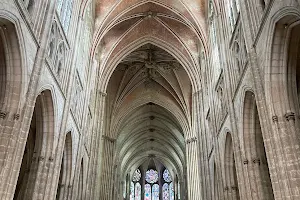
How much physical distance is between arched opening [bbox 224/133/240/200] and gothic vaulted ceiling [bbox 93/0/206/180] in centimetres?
852

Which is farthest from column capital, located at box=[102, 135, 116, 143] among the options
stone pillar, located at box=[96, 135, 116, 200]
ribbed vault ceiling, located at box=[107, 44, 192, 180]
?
ribbed vault ceiling, located at box=[107, 44, 192, 180]

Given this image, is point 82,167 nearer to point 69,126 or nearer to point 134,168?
point 69,126

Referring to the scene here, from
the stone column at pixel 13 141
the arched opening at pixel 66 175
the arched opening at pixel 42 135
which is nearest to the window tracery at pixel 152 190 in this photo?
the arched opening at pixel 66 175

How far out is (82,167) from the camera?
2045cm

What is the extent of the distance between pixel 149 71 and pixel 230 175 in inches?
701

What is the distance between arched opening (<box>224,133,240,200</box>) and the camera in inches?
665

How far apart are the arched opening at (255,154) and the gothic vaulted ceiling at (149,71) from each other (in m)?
10.5

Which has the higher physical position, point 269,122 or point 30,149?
point 30,149

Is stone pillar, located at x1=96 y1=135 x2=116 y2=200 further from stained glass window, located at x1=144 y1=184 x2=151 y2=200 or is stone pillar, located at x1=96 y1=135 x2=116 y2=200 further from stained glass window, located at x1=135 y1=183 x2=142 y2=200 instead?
stained glass window, located at x1=144 y1=184 x2=151 y2=200

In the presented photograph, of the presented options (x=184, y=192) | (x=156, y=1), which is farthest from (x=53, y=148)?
(x=184, y=192)

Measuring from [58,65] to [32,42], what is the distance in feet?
11.4

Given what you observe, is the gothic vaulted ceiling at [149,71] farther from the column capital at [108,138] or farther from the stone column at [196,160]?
the stone column at [196,160]

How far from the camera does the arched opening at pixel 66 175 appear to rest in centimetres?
1670

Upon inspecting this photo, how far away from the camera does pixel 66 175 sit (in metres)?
17.1
